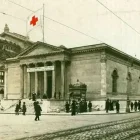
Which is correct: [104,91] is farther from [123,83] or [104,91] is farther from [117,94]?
[123,83]

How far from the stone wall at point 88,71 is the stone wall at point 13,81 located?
11541 millimetres

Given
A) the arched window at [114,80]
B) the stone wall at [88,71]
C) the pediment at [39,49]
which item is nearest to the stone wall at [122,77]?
Answer: the arched window at [114,80]

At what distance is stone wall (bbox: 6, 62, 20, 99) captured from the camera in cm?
4875

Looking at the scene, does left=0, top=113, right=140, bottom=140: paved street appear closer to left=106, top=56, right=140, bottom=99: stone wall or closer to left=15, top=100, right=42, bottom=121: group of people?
left=15, top=100, right=42, bottom=121: group of people

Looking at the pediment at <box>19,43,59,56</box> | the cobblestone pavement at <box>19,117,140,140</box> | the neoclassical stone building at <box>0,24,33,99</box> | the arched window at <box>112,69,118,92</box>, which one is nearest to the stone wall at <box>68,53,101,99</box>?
the arched window at <box>112,69,118,92</box>

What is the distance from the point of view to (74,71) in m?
41.4

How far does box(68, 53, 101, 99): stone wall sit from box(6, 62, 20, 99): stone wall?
11.5 meters

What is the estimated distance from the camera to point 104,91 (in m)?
37.8

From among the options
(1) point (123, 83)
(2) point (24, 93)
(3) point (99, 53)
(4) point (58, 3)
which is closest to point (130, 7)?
(4) point (58, 3)

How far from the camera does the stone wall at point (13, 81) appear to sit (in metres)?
48.8

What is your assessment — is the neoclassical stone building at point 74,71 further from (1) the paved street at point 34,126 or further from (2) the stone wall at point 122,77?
(1) the paved street at point 34,126

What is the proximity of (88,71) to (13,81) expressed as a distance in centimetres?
1591

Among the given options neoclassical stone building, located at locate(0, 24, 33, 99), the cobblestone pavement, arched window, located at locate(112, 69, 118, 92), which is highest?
neoclassical stone building, located at locate(0, 24, 33, 99)

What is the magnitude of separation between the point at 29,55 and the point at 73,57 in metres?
7.84
